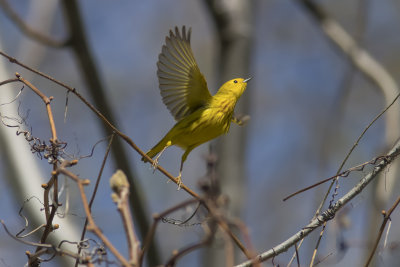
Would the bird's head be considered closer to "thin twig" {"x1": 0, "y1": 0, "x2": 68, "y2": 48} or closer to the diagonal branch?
"thin twig" {"x1": 0, "y1": 0, "x2": 68, "y2": 48}

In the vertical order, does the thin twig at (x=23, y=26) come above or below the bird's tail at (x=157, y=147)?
above

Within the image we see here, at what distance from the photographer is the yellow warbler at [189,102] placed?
2908 mm

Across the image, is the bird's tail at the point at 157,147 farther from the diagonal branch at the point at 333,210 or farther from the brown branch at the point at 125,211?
the brown branch at the point at 125,211

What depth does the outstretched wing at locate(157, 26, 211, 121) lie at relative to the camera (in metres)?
2.71

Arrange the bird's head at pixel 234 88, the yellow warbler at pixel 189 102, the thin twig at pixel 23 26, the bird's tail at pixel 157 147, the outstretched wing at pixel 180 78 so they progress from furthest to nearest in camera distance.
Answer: the thin twig at pixel 23 26 → the bird's head at pixel 234 88 → the bird's tail at pixel 157 147 → the yellow warbler at pixel 189 102 → the outstretched wing at pixel 180 78

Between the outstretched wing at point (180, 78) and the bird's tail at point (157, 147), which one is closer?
the outstretched wing at point (180, 78)

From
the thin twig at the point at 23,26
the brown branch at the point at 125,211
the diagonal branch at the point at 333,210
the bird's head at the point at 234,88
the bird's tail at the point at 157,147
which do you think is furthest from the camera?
the thin twig at the point at 23,26

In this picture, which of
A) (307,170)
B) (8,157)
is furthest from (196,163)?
(8,157)

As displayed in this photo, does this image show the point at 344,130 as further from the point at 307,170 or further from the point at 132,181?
the point at 132,181

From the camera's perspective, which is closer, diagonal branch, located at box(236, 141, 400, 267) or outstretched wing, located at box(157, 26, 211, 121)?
diagonal branch, located at box(236, 141, 400, 267)

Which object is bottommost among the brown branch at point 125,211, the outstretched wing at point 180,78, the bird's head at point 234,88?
the brown branch at point 125,211

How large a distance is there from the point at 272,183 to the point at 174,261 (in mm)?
9760

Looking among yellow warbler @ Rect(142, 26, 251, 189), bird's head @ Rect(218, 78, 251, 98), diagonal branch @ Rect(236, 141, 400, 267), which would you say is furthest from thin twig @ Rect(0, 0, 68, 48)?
diagonal branch @ Rect(236, 141, 400, 267)

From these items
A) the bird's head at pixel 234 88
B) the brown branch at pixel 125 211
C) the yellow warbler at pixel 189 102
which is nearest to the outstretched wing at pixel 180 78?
the yellow warbler at pixel 189 102
